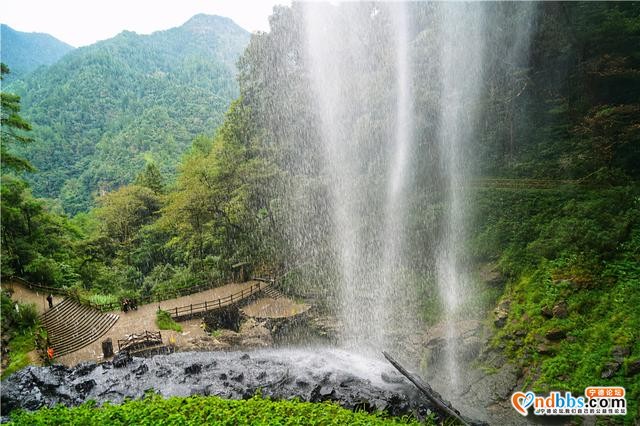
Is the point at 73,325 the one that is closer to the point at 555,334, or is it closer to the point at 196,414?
the point at 196,414

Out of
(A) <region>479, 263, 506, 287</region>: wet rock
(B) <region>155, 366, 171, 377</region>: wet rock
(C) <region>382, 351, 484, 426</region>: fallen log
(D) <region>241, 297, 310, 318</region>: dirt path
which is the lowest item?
(D) <region>241, 297, 310, 318</region>: dirt path

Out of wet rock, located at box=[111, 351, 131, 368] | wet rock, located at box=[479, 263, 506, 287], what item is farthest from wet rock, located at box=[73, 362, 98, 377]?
wet rock, located at box=[479, 263, 506, 287]

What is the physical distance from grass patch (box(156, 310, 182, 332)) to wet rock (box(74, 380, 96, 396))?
565 cm

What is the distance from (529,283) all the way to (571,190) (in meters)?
4.75

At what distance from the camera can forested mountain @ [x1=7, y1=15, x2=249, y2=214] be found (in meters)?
57.4

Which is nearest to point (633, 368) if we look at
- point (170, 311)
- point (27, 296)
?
point (170, 311)

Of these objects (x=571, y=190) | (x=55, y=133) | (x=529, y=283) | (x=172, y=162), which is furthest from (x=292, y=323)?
(x=55, y=133)

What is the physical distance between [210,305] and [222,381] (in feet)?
26.2

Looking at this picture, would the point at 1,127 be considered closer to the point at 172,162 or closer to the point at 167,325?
the point at 167,325

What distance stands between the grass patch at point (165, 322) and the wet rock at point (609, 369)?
16047mm

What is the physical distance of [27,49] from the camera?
384 ft

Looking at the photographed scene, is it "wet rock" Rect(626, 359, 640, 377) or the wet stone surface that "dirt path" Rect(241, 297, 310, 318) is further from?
"wet rock" Rect(626, 359, 640, 377)

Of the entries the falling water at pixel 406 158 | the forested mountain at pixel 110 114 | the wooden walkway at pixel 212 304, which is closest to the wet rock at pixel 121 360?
the wooden walkway at pixel 212 304

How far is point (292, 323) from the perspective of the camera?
767 inches
